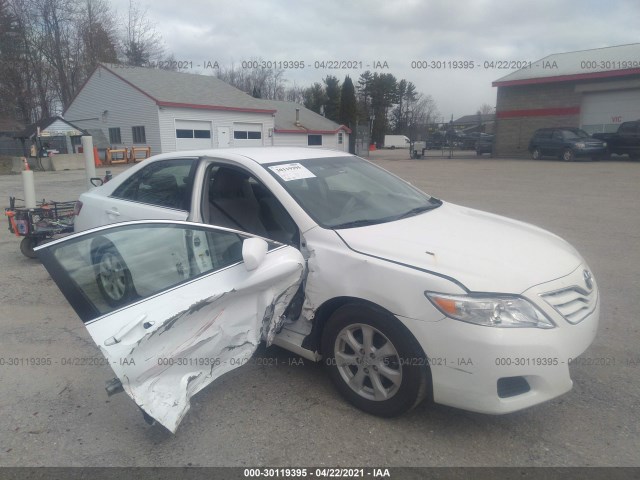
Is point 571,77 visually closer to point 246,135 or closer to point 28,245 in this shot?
point 246,135

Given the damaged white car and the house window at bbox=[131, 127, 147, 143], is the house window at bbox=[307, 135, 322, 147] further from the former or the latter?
the damaged white car

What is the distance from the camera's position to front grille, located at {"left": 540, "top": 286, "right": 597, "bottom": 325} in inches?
104

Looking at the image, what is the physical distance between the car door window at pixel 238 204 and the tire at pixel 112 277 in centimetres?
86

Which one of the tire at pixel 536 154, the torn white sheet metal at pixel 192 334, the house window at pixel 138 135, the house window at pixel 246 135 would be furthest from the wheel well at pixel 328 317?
the house window at pixel 246 135

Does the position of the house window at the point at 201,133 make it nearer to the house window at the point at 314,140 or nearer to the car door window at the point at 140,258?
the house window at the point at 314,140

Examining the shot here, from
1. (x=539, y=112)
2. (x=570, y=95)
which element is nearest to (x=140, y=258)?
(x=570, y=95)

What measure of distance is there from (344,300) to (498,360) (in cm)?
93

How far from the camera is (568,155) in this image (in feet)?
78.9

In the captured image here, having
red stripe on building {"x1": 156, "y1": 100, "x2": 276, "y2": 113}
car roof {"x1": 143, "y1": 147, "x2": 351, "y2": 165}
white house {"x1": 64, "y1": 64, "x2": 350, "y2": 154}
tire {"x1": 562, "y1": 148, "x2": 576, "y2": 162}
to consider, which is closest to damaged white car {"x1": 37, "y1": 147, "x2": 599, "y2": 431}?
car roof {"x1": 143, "y1": 147, "x2": 351, "y2": 165}

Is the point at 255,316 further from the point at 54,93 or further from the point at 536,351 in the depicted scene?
the point at 54,93

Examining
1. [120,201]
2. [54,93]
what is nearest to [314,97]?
[54,93]

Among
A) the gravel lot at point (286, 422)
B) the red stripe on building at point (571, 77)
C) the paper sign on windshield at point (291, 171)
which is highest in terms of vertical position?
the red stripe on building at point (571, 77)

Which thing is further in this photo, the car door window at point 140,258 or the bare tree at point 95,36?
the bare tree at point 95,36

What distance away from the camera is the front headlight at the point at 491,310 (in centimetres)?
248
